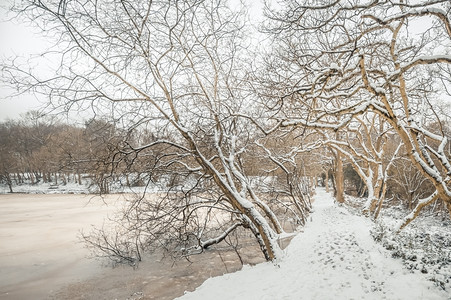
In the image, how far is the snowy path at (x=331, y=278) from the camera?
433cm

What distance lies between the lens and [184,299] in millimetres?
6223

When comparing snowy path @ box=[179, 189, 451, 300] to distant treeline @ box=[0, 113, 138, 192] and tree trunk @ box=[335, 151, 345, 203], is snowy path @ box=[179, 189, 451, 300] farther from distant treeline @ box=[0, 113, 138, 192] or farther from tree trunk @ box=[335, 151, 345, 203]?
tree trunk @ box=[335, 151, 345, 203]

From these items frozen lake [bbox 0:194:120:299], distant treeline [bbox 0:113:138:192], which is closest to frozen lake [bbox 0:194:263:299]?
frozen lake [bbox 0:194:120:299]

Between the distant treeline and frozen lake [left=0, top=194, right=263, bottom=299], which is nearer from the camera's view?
the distant treeline

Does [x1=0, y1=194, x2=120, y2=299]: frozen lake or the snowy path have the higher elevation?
the snowy path

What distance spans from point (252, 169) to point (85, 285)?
8.79 m

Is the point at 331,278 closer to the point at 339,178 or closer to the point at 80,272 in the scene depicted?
the point at 339,178

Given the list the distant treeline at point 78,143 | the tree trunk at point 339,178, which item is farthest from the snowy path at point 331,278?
the tree trunk at point 339,178

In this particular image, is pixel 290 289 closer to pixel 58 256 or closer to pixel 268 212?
pixel 268 212

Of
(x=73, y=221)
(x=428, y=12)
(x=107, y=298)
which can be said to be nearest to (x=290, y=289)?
(x=428, y=12)

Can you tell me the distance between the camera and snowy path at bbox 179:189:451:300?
433 cm

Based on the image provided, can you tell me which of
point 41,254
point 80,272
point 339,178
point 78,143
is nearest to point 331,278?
point 78,143

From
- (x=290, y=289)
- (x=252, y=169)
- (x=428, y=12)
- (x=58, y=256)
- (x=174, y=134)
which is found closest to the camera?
(x=428, y=12)

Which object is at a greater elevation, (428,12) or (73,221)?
(428,12)
